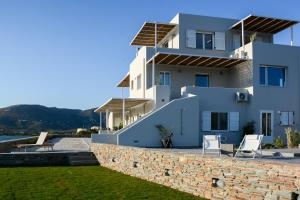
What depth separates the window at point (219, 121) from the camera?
2428 centimetres

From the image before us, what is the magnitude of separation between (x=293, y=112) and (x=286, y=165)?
19.6 metres

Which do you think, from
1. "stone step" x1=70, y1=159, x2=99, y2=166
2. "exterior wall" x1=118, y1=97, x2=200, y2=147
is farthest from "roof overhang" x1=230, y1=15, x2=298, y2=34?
"stone step" x1=70, y1=159, x2=99, y2=166

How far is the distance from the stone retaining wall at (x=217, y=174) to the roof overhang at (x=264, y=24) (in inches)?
656

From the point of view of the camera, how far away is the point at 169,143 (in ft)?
73.3

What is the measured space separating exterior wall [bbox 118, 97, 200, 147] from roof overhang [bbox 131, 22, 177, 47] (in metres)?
7.70

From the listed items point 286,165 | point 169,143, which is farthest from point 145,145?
point 286,165

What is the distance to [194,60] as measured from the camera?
25.4 m

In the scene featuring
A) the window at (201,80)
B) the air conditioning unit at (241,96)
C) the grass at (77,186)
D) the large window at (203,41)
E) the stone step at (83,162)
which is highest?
the large window at (203,41)

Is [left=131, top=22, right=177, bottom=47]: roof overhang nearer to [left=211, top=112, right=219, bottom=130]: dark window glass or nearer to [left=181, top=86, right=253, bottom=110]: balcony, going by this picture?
[left=181, top=86, right=253, bottom=110]: balcony

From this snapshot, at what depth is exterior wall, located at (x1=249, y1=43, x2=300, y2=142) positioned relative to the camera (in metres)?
25.0

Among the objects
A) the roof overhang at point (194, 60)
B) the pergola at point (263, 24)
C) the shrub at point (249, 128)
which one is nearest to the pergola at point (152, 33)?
the roof overhang at point (194, 60)

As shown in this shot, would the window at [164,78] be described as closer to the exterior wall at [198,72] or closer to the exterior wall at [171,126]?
the exterior wall at [198,72]

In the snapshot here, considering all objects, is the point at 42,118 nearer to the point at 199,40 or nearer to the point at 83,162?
→ the point at 199,40

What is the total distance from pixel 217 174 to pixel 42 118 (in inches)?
4311
